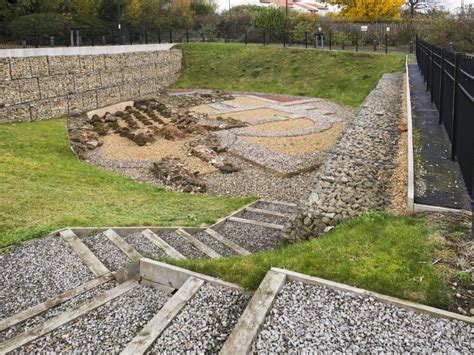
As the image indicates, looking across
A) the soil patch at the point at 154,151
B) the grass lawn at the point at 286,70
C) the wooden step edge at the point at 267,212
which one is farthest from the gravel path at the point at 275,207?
the grass lawn at the point at 286,70

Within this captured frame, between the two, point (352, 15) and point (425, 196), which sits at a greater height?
point (352, 15)

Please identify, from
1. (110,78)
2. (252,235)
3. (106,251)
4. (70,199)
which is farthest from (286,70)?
(106,251)

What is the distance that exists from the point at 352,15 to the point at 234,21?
12.6 meters

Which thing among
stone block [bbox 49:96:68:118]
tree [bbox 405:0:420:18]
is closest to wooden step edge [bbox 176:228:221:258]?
stone block [bbox 49:96:68:118]

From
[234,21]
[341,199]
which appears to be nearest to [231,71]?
[234,21]

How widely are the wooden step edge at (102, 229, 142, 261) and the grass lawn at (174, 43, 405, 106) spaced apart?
22.1 meters

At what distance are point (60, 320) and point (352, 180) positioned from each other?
224 inches

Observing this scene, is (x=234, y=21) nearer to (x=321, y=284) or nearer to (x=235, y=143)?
(x=235, y=143)

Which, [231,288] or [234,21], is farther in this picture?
[234,21]

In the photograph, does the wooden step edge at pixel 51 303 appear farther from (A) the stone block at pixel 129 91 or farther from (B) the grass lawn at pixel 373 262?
(A) the stone block at pixel 129 91

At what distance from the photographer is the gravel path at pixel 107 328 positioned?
4.38 m

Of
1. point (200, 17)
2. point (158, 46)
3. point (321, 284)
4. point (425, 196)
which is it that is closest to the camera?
point (321, 284)

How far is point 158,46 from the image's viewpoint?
35594 millimetres

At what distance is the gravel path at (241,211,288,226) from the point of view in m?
10.1
